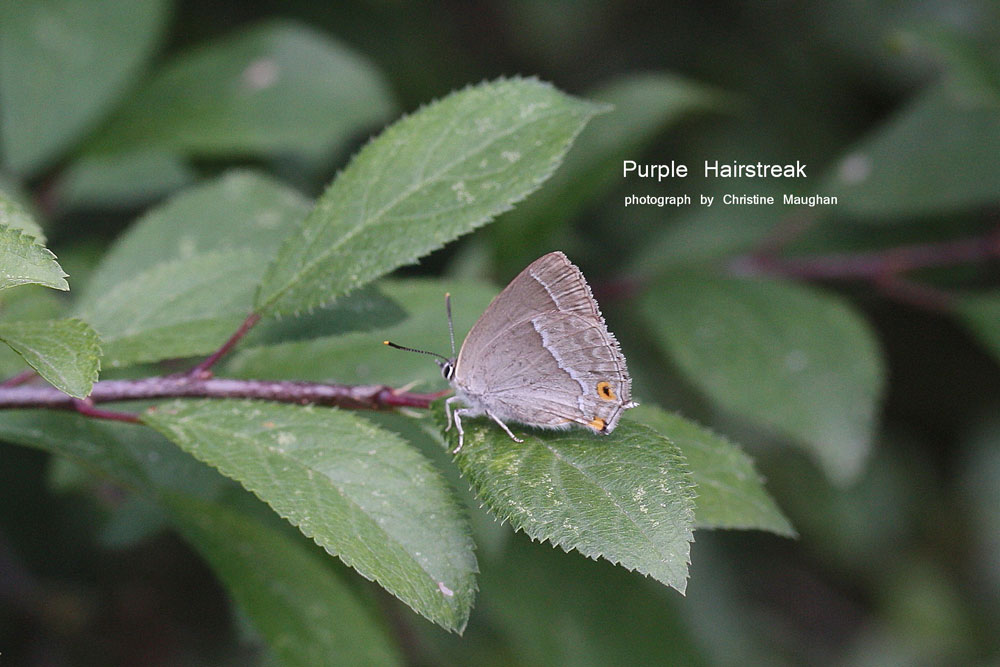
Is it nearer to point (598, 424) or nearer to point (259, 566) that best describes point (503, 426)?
point (598, 424)

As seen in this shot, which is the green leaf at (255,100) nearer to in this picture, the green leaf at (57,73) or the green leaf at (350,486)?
the green leaf at (57,73)

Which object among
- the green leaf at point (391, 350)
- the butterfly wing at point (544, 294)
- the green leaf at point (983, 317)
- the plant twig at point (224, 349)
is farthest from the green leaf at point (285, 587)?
the green leaf at point (983, 317)

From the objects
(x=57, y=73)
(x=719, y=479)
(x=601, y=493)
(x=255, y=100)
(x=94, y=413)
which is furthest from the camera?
(x=255, y=100)

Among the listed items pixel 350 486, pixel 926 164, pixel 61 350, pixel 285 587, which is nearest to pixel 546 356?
pixel 350 486

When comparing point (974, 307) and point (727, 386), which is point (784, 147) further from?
point (727, 386)

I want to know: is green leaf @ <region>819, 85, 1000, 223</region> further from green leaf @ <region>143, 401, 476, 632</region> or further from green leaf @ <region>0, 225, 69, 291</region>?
green leaf @ <region>0, 225, 69, 291</region>

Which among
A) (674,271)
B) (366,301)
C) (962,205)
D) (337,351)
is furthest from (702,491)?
(962,205)

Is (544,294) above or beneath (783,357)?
above
